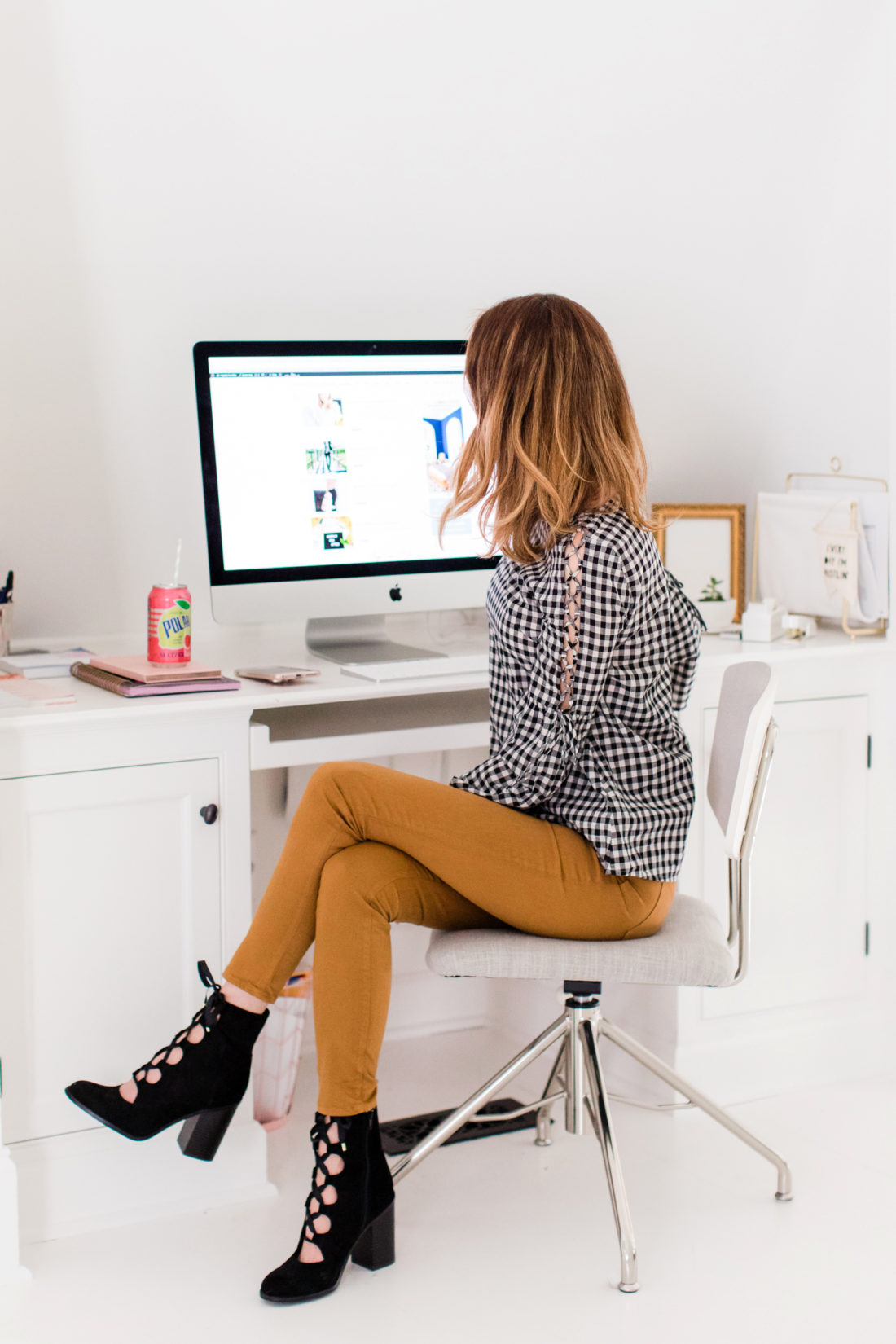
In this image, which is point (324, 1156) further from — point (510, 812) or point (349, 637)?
point (349, 637)

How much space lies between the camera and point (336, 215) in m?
2.39

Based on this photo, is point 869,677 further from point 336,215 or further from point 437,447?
point 336,215

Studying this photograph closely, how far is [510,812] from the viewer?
5.67ft

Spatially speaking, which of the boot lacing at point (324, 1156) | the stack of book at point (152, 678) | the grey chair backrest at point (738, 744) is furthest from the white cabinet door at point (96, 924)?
the grey chair backrest at point (738, 744)

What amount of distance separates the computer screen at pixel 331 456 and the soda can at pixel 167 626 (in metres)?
0.12

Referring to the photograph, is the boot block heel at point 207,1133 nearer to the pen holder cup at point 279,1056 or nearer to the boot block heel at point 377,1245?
the boot block heel at point 377,1245

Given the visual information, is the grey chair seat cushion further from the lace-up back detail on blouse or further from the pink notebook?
the pink notebook

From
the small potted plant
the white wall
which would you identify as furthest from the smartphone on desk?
the small potted plant

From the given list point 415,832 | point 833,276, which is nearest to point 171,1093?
point 415,832

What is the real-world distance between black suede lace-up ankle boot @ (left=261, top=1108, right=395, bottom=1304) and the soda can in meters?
0.69

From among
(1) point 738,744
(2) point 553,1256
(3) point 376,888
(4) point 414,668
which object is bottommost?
(2) point 553,1256

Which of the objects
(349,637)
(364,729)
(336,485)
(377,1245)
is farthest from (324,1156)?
(336,485)

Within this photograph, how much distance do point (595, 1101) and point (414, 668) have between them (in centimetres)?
65

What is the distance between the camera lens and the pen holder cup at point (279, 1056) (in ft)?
7.17
